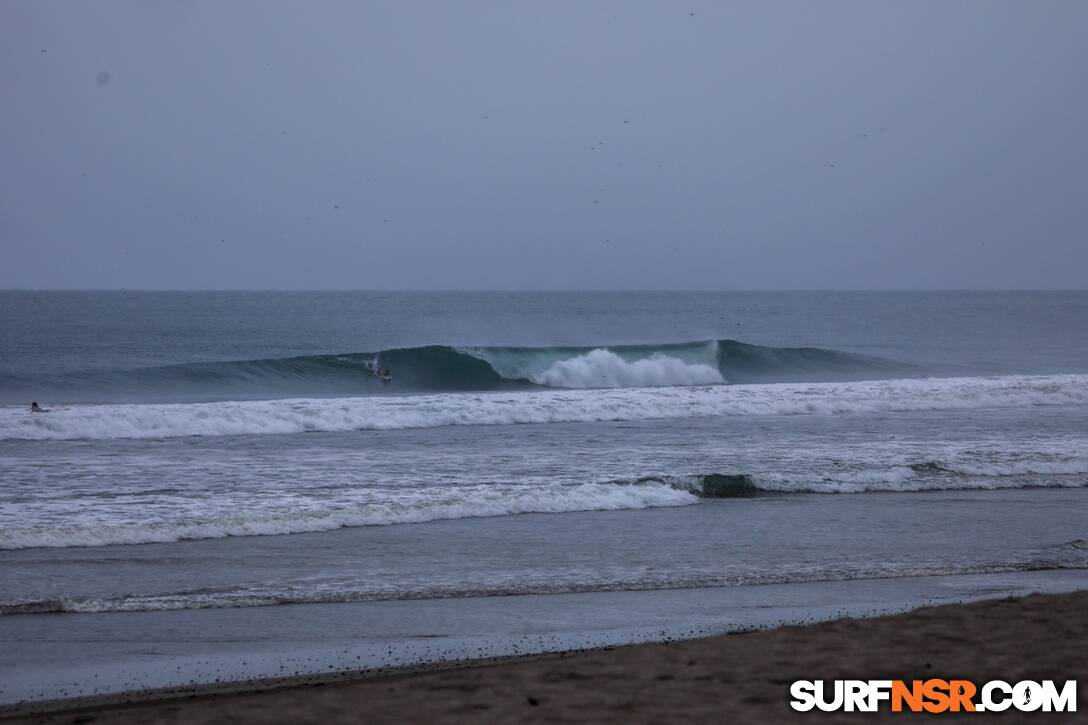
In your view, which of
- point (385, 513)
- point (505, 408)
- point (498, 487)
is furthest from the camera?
point (505, 408)

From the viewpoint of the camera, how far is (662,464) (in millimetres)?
15555

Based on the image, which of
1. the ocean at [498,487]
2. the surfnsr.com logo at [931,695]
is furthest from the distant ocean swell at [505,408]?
the surfnsr.com logo at [931,695]

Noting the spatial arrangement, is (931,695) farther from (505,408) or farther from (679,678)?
(505,408)

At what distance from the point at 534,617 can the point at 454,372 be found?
27.5 metres

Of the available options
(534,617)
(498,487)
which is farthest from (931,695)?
(498,487)

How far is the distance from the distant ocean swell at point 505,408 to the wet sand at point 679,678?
566 inches

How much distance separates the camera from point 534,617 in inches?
305

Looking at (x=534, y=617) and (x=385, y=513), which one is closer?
(x=534, y=617)

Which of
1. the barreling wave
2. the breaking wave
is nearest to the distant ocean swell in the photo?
the barreling wave

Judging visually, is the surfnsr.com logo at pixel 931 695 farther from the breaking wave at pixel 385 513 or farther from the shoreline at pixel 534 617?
the breaking wave at pixel 385 513

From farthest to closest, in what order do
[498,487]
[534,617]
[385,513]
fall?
[498,487]
[385,513]
[534,617]

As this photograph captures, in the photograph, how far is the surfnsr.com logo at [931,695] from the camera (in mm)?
4910

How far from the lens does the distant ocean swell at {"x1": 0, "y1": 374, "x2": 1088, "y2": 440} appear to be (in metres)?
19.4

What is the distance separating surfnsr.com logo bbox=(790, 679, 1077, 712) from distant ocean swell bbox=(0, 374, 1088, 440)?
51.8 ft
